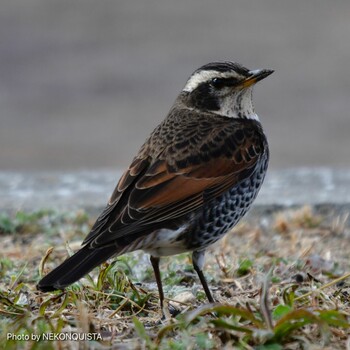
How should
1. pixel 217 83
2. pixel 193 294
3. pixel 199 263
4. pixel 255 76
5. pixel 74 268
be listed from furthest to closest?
A: pixel 217 83 < pixel 255 76 < pixel 199 263 < pixel 193 294 < pixel 74 268

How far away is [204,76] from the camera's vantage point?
714cm

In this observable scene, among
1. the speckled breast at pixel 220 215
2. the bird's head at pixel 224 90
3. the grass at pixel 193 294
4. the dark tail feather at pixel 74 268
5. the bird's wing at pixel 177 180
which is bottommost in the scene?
the grass at pixel 193 294

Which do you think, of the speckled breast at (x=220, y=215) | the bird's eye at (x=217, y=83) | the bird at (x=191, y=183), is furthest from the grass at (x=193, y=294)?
the bird's eye at (x=217, y=83)

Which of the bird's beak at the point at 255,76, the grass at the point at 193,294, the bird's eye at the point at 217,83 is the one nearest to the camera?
the grass at the point at 193,294

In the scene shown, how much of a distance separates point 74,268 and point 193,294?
937 millimetres

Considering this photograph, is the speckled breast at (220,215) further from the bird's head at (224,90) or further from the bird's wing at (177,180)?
the bird's head at (224,90)

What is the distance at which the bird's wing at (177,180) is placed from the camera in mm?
6145

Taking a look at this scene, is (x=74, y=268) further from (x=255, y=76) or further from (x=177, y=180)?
(x=255, y=76)

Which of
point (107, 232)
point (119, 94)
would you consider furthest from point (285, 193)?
point (119, 94)

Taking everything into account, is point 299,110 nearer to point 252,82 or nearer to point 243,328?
point 252,82

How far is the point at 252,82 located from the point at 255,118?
0.92ft

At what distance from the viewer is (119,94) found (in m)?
19.8

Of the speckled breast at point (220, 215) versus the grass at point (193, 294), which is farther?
the speckled breast at point (220, 215)

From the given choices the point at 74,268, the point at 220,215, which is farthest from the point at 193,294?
the point at 74,268
